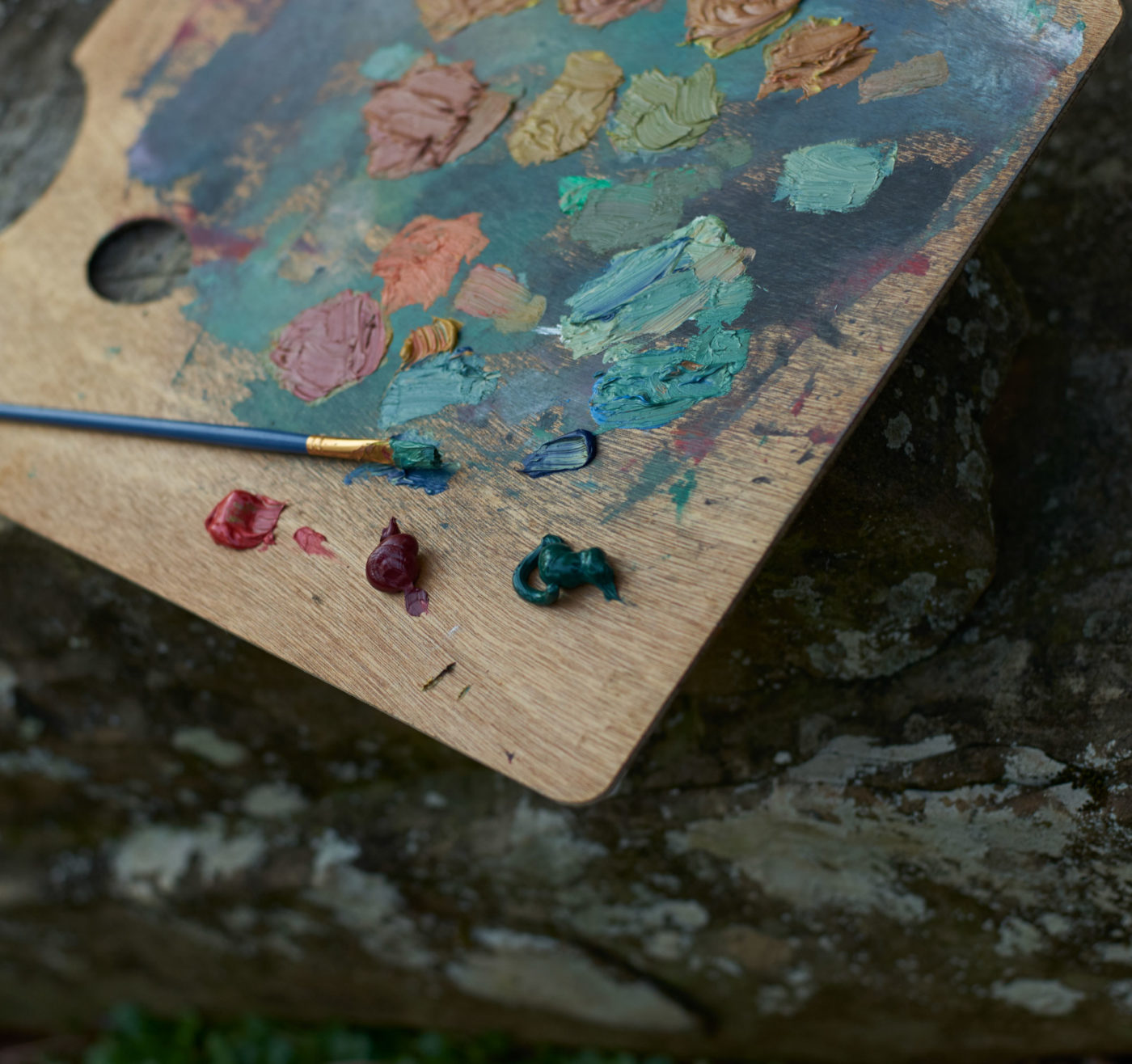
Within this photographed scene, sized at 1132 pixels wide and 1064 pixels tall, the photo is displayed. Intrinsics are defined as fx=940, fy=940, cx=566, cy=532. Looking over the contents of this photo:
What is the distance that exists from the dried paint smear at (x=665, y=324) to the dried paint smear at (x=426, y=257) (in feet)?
0.61

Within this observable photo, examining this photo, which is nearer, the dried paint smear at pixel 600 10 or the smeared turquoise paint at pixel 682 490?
the smeared turquoise paint at pixel 682 490

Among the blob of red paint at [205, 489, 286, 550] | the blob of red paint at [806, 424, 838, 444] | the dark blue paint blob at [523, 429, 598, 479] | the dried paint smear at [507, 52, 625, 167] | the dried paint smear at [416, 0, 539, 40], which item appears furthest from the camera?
the dried paint smear at [416, 0, 539, 40]

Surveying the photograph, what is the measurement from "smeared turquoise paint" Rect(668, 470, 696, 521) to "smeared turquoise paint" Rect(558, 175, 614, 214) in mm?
405

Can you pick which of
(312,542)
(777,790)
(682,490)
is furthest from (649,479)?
(777,790)

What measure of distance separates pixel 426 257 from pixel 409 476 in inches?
12.8

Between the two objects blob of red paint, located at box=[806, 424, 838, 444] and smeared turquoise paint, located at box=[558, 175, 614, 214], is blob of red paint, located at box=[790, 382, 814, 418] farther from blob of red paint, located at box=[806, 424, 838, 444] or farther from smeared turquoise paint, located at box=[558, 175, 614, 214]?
smeared turquoise paint, located at box=[558, 175, 614, 214]

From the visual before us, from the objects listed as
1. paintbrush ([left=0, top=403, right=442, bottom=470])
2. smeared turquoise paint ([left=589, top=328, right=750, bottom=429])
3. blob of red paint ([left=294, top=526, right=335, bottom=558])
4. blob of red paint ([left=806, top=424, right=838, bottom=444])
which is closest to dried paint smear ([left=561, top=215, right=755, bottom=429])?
smeared turquoise paint ([left=589, top=328, right=750, bottom=429])

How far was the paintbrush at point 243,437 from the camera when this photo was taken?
997 mm

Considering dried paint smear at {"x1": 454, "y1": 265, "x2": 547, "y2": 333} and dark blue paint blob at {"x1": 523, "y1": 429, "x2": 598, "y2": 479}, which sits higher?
dried paint smear at {"x1": 454, "y1": 265, "x2": 547, "y2": 333}

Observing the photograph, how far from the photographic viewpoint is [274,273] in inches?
50.1

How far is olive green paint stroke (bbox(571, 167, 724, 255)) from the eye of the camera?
41.0 inches

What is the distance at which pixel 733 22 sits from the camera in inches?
44.8

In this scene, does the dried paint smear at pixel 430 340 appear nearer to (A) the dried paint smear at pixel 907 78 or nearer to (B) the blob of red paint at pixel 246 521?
(B) the blob of red paint at pixel 246 521

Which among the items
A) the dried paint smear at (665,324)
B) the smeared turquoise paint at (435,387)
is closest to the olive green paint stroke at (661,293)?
the dried paint smear at (665,324)
